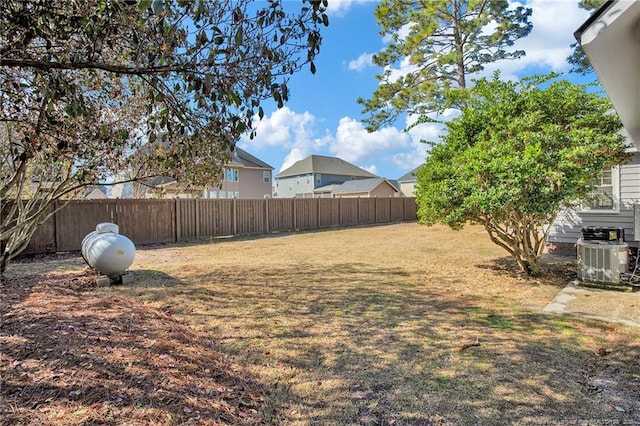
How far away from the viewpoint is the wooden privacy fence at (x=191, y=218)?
1065cm

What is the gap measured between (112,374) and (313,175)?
38.8 m

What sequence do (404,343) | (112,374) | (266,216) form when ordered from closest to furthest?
(112,374), (404,343), (266,216)

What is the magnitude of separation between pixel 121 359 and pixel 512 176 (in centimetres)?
564

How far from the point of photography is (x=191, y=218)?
45.8 feet

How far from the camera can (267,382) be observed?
3.09m

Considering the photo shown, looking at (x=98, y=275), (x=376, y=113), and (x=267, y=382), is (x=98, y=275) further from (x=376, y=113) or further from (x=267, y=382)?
(x=376, y=113)

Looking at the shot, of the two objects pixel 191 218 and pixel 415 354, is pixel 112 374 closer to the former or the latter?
pixel 415 354

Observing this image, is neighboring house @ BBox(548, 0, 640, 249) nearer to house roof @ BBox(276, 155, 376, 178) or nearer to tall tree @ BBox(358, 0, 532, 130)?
tall tree @ BBox(358, 0, 532, 130)

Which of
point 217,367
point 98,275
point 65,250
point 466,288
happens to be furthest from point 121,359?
point 65,250

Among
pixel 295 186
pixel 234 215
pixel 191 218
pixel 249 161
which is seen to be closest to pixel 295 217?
pixel 234 215

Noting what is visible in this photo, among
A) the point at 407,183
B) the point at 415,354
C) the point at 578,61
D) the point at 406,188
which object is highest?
the point at 578,61

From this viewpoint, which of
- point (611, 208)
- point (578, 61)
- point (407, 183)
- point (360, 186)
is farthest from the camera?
point (407, 183)

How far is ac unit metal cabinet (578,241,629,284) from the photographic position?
602 cm

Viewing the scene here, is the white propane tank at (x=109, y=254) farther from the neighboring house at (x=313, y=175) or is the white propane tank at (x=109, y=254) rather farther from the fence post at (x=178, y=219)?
the neighboring house at (x=313, y=175)
